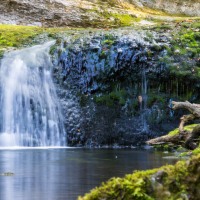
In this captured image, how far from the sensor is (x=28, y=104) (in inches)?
926

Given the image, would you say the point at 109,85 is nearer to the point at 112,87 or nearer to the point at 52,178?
the point at 112,87

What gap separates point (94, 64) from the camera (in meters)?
24.7

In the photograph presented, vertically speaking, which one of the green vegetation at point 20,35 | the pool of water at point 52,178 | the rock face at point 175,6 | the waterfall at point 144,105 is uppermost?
the rock face at point 175,6

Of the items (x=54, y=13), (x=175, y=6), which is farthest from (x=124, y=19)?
(x=175, y=6)

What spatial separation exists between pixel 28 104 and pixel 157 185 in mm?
19745

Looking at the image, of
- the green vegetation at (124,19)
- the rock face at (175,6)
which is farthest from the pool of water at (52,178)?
the rock face at (175,6)

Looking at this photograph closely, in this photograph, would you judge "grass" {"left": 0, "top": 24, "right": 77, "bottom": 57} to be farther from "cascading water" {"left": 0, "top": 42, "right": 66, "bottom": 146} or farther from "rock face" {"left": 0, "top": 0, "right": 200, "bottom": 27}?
"rock face" {"left": 0, "top": 0, "right": 200, "bottom": 27}

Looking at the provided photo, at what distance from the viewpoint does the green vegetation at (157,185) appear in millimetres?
4078

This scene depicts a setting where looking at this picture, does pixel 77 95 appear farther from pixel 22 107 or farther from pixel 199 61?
pixel 199 61

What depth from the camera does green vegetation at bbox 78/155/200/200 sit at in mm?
4078

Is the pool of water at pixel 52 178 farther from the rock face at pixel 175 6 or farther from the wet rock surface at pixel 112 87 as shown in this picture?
the rock face at pixel 175 6

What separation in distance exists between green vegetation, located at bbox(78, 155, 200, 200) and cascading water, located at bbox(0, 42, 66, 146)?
18092 millimetres

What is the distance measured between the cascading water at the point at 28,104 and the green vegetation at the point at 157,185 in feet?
59.4

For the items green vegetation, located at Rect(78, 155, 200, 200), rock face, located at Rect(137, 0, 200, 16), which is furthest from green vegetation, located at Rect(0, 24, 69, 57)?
green vegetation, located at Rect(78, 155, 200, 200)
